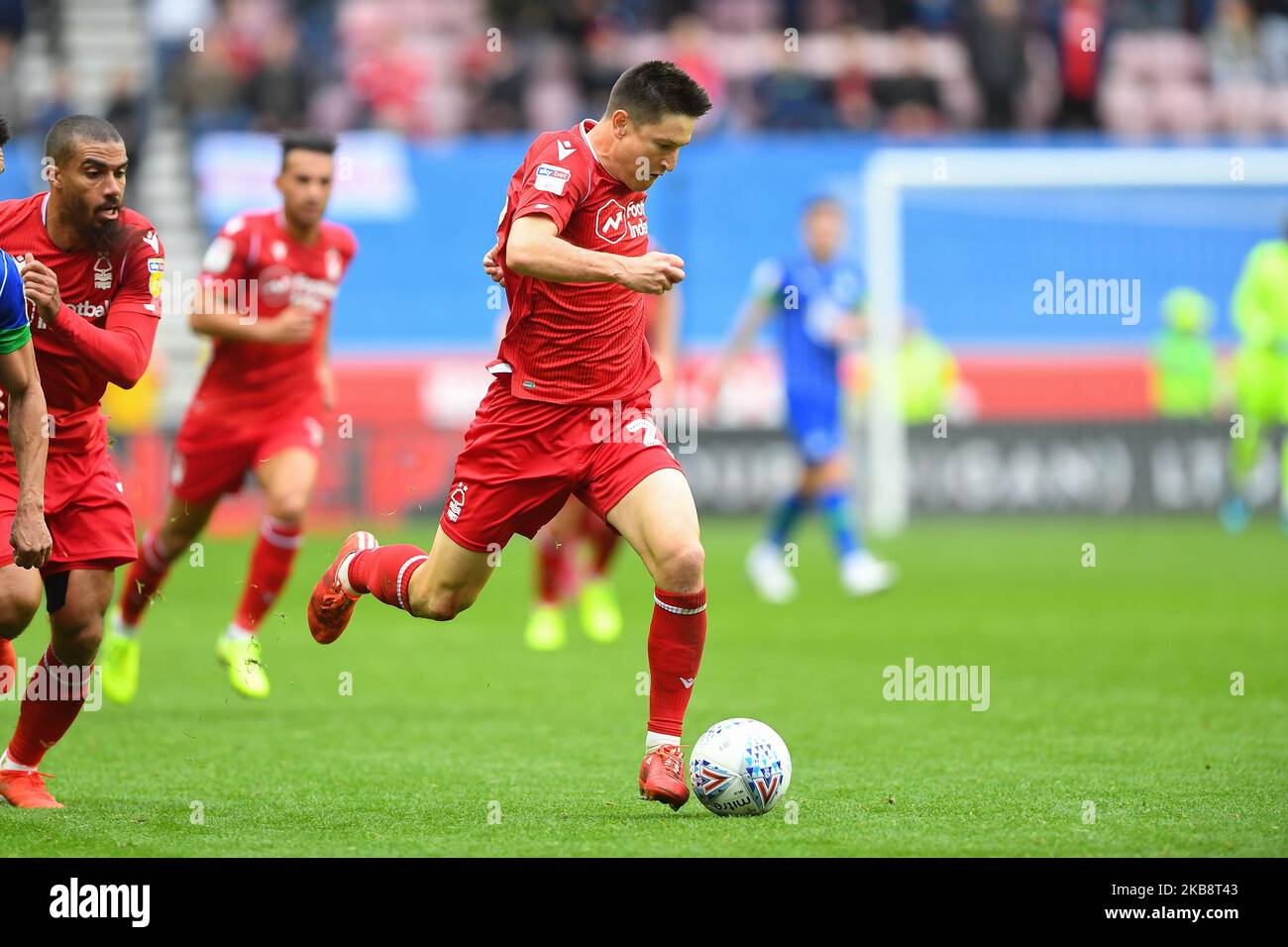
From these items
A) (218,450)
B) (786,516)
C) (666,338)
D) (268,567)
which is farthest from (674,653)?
(786,516)

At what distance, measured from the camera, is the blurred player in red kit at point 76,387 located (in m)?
6.18

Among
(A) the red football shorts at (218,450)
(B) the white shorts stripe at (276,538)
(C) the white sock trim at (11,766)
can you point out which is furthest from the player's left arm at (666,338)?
(C) the white sock trim at (11,766)

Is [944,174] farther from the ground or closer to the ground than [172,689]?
farther from the ground

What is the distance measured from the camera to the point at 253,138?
22.5m

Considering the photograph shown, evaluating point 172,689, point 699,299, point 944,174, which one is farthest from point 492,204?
point 172,689

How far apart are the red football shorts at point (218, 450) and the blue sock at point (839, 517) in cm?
548

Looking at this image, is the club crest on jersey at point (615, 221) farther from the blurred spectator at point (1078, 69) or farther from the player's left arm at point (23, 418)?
the blurred spectator at point (1078, 69)

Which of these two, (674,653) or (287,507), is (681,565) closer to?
(674,653)

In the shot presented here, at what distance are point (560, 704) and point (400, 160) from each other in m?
15.2

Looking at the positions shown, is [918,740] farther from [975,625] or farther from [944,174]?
[944,174]

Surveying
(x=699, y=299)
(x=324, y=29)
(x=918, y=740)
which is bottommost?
(x=918, y=740)

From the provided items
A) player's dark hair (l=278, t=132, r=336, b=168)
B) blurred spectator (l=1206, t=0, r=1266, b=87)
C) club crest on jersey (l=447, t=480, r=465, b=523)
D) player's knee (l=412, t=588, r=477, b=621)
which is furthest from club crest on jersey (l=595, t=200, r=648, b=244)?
blurred spectator (l=1206, t=0, r=1266, b=87)

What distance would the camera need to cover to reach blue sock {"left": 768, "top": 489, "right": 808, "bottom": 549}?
14.3 meters

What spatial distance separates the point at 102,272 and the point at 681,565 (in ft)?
7.30
